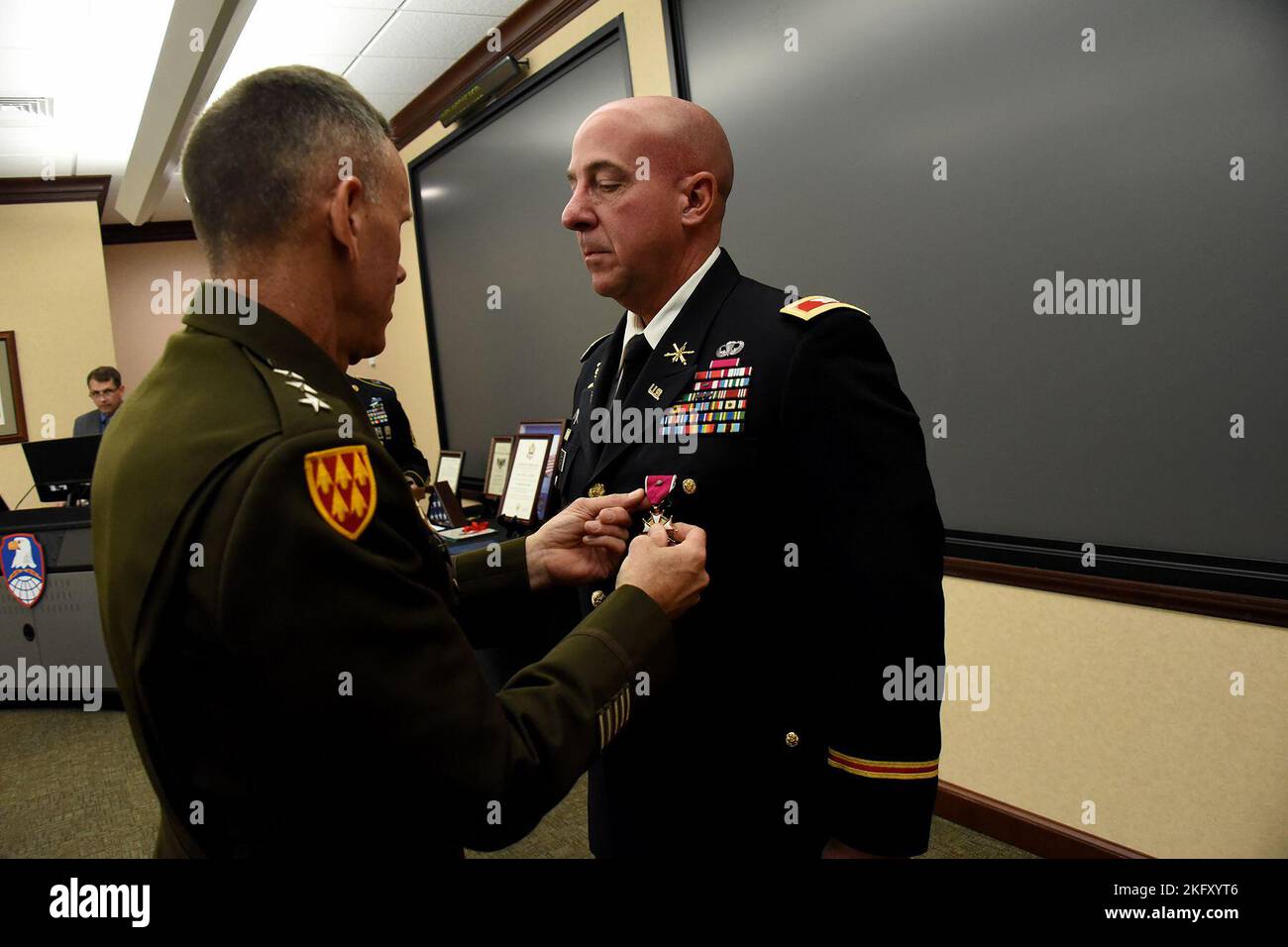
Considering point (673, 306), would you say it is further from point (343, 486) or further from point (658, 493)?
point (343, 486)

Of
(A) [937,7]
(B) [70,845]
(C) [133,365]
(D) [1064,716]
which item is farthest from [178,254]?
(D) [1064,716]

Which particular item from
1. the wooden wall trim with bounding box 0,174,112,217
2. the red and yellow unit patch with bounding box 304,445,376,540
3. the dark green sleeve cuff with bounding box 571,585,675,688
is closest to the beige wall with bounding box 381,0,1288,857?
the dark green sleeve cuff with bounding box 571,585,675,688

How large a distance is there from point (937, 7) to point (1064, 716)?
182 cm

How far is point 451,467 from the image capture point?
4.83 m

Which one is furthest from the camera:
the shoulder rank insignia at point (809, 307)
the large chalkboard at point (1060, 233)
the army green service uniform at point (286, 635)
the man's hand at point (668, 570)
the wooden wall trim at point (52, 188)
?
the wooden wall trim at point (52, 188)

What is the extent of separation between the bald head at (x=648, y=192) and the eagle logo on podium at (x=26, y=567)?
3914 millimetres

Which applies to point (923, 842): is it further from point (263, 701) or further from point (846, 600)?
point (263, 701)

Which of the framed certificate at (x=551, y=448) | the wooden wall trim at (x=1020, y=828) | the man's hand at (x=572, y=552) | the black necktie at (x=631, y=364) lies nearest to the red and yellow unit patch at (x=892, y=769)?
the man's hand at (x=572, y=552)

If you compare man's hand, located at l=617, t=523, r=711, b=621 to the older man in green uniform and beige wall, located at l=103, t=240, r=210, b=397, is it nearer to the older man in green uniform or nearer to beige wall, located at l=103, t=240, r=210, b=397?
the older man in green uniform

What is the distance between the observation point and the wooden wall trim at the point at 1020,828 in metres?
2.09

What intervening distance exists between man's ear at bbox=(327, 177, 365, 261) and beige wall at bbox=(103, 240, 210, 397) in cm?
863

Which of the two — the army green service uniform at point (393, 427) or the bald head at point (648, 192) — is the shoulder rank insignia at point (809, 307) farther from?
the army green service uniform at point (393, 427)

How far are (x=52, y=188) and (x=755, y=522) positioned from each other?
7.38 metres

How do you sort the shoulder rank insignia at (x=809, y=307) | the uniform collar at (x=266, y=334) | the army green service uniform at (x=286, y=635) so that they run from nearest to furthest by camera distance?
the army green service uniform at (x=286, y=635), the uniform collar at (x=266, y=334), the shoulder rank insignia at (x=809, y=307)
